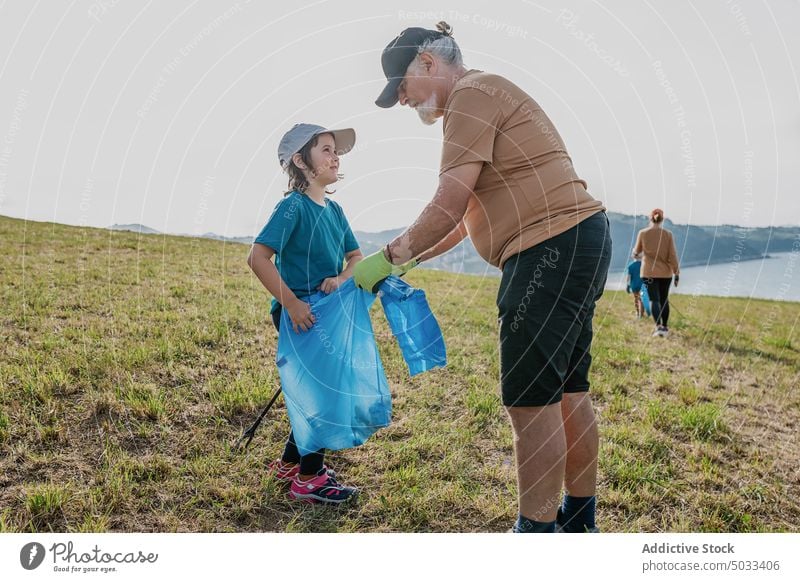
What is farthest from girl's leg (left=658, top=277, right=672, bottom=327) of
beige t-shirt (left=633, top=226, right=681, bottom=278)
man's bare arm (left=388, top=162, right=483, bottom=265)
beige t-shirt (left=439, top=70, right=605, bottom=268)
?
man's bare arm (left=388, top=162, right=483, bottom=265)

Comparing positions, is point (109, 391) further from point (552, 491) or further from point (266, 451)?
point (552, 491)

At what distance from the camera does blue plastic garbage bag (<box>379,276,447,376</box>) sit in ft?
10.1

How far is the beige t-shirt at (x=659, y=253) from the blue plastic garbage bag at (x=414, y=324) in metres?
7.06

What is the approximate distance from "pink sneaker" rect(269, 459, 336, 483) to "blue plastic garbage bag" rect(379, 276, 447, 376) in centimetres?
83

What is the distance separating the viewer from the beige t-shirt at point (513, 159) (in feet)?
7.70

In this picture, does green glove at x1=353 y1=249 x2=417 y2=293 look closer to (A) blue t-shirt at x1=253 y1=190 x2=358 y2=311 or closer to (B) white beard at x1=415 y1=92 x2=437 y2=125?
(A) blue t-shirt at x1=253 y1=190 x2=358 y2=311

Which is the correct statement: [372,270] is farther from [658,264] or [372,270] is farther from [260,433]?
[658,264]

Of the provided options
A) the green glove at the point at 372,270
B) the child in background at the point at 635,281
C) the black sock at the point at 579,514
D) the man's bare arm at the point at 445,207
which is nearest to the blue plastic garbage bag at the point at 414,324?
the green glove at the point at 372,270

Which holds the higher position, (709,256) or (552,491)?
(709,256)

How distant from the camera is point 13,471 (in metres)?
2.95

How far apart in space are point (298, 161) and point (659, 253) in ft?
24.4

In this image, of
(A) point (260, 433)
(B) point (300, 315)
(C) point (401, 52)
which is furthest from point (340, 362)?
(C) point (401, 52)
